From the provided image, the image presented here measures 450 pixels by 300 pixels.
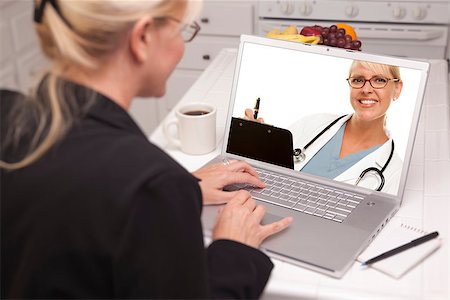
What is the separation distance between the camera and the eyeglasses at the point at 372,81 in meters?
1.26

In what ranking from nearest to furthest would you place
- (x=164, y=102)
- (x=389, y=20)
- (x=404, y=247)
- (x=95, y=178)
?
(x=95, y=178) → (x=404, y=247) → (x=389, y=20) → (x=164, y=102)

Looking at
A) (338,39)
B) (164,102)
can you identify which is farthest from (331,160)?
(164,102)

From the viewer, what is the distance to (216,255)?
999 millimetres

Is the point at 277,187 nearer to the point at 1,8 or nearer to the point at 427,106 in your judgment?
the point at 427,106

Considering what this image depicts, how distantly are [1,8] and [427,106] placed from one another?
63.3 inches

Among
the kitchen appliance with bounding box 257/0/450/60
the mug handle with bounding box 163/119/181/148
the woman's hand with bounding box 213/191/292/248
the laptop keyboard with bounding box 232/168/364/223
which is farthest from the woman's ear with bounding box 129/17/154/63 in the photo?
the kitchen appliance with bounding box 257/0/450/60

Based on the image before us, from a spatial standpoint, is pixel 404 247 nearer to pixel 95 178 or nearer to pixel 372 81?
pixel 372 81

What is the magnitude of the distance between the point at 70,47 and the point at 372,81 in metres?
0.71

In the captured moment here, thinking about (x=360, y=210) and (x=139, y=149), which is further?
(x=360, y=210)

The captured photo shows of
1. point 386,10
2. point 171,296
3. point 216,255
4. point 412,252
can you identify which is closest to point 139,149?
point 171,296

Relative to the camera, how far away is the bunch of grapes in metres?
1.53

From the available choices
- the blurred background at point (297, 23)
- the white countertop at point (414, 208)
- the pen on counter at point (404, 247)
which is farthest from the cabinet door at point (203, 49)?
the pen on counter at point (404, 247)

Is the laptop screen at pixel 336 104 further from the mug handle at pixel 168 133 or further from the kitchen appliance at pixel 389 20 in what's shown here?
the kitchen appliance at pixel 389 20

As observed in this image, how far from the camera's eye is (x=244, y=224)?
1.10m
